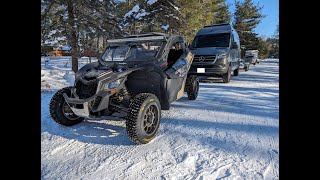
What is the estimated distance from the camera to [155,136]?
3.64 metres

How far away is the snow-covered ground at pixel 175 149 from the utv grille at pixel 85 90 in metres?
0.67

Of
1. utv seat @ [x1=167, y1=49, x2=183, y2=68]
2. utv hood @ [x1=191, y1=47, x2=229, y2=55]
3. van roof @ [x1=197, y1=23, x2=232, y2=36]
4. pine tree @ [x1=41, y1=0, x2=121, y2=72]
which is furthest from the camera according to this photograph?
pine tree @ [x1=41, y1=0, x2=121, y2=72]

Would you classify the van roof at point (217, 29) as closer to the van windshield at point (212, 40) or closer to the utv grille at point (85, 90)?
the van windshield at point (212, 40)

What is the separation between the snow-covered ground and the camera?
101 inches

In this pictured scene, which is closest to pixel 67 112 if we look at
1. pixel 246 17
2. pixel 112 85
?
pixel 112 85

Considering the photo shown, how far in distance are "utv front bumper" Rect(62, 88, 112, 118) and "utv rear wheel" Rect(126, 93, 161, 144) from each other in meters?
0.45

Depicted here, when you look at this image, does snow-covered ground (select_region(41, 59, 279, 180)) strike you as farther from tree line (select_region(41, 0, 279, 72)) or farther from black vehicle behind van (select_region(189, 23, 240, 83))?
tree line (select_region(41, 0, 279, 72))

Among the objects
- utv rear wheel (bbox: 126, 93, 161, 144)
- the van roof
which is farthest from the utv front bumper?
the van roof

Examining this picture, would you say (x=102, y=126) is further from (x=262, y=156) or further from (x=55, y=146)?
(x=262, y=156)

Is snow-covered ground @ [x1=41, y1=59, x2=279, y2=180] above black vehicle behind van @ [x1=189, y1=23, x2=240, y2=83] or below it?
below

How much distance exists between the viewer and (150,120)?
3.52 m

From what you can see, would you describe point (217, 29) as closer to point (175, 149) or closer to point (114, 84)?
point (114, 84)
